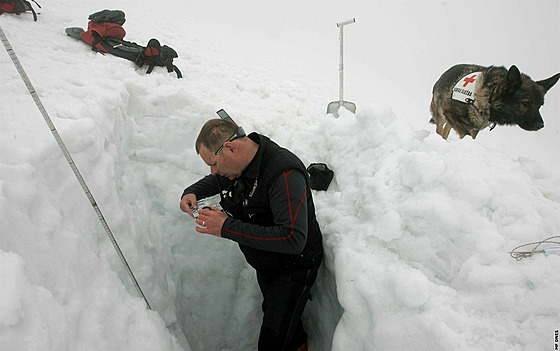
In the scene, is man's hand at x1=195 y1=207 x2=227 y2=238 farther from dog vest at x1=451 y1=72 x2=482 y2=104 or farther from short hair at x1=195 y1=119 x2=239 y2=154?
dog vest at x1=451 y1=72 x2=482 y2=104

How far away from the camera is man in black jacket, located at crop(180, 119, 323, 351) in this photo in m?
1.87

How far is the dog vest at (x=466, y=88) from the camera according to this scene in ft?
11.1

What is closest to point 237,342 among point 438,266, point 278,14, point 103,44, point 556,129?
point 438,266

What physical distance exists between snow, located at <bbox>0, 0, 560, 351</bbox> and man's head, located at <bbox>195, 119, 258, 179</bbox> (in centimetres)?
82

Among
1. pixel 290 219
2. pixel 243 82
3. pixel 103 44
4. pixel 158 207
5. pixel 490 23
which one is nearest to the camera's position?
pixel 290 219

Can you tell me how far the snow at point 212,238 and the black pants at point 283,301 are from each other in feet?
0.81

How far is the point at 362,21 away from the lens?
19641mm

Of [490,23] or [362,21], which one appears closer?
[490,23]

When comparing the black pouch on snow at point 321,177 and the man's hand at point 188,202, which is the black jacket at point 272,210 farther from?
the black pouch on snow at point 321,177

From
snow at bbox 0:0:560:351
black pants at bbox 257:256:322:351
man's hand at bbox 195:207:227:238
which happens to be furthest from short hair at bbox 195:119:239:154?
black pants at bbox 257:256:322:351

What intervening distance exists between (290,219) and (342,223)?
2.44 ft

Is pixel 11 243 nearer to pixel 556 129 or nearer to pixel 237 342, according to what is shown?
pixel 237 342

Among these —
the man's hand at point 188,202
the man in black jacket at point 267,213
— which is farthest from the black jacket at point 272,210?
the man's hand at point 188,202

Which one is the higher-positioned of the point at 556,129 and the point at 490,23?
the point at 490,23
